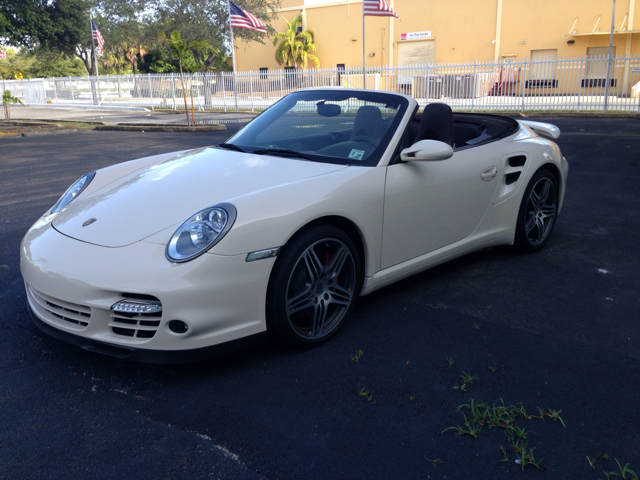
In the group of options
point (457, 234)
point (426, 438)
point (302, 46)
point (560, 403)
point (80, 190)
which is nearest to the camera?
point (426, 438)

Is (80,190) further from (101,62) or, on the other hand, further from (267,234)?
(101,62)

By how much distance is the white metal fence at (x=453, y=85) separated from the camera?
2088cm

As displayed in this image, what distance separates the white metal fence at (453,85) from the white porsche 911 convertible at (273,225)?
55.6 ft

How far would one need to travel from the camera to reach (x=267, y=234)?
2678 millimetres

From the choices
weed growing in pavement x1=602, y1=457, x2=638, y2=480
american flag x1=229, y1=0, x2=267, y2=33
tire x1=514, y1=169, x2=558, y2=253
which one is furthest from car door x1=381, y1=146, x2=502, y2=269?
american flag x1=229, y1=0, x2=267, y2=33

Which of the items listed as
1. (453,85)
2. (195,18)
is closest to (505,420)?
(453,85)

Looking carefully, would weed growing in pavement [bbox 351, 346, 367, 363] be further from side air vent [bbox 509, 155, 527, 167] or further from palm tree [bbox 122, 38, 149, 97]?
palm tree [bbox 122, 38, 149, 97]

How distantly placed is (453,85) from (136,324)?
22.5 m

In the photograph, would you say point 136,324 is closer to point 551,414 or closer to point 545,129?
point 551,414

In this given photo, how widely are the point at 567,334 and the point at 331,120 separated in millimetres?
2021

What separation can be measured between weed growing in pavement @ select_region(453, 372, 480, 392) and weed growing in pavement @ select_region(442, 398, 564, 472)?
0.09m

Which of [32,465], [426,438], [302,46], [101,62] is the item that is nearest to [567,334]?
[426,438]

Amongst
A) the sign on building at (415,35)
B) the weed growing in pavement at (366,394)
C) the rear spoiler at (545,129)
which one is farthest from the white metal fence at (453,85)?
the weed growing in pavement at (366,394)

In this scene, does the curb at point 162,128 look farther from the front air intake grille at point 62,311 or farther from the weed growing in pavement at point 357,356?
the weed growing in pavement at point 357,356
